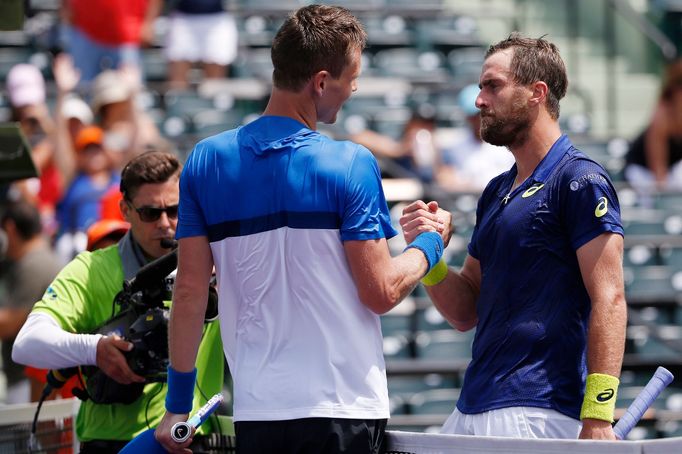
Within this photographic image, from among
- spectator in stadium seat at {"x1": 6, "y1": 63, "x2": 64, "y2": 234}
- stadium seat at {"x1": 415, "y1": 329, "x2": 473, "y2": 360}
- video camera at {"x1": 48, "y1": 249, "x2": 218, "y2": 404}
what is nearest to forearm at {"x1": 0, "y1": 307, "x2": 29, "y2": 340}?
spectator in stadium seat at {"x1": 6, "y1": 63, "x2": 64, "y2": 234}

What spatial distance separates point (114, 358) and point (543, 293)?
1.44m

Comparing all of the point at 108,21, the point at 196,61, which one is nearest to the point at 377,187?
the point at 108,21

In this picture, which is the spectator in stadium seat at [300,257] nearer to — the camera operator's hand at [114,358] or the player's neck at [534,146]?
the player's neck at [534,146]

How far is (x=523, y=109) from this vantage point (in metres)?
3.97

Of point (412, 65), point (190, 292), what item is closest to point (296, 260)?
point (190, 292)

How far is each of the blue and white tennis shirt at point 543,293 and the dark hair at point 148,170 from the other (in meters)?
1.34

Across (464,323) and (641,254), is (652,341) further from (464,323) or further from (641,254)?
(464,323)

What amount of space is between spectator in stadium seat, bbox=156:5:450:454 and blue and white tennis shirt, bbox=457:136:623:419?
340mm

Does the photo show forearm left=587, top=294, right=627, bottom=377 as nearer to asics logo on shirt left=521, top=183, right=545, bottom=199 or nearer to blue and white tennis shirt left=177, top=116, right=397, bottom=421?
asics logo on shirt left=521, top=183, right=545, bottom=199

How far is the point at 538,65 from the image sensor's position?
398 cm

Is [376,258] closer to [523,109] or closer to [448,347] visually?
[523,109]

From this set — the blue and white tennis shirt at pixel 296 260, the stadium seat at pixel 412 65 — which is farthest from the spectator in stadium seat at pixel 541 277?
the stadium seat at pixel 412 65

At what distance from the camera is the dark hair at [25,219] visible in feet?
27.4

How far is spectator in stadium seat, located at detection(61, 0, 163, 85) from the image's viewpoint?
11086mm
